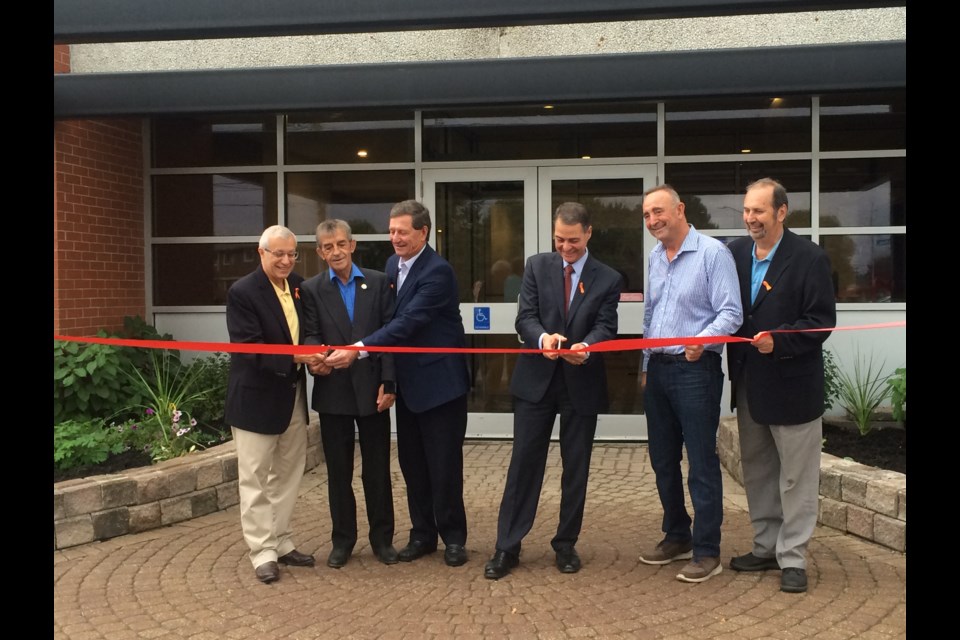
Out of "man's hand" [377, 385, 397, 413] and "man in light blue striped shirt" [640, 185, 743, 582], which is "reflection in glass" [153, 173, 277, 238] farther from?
"man in light blue striped shirt" [640, 185, 743, 582]

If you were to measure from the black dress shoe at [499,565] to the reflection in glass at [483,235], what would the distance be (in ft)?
13.4

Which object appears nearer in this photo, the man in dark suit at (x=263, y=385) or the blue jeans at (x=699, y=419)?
the blue jeans at (x=699, y=419)

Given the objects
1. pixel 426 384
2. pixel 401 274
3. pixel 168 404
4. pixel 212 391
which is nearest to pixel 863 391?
pixel 426 384

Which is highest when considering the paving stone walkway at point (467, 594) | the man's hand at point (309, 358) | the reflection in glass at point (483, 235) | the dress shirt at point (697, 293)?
the reflection in glass at point (483, 235)

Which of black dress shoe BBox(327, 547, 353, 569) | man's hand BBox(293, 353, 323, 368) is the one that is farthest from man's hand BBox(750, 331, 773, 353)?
black dress shoe BBox(327, 547, 353, 569)

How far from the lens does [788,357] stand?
452 centimetres

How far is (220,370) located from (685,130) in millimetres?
5107

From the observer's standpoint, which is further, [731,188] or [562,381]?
[731,188]

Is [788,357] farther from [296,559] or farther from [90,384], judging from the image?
[90,384]

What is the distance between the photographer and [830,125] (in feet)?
27.6

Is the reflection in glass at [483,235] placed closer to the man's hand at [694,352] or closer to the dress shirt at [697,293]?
the dress shirt at [697,293]

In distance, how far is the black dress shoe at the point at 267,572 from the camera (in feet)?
15.7

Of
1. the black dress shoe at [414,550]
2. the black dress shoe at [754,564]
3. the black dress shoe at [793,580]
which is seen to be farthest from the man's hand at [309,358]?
the black dress shoe at [793,580]

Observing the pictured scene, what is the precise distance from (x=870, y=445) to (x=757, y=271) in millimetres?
2858
